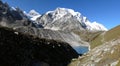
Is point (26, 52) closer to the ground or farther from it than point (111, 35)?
closer to the ground

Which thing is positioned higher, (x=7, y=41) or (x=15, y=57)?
(x=7, y=41)

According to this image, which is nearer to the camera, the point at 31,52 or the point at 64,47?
the point at 31,52

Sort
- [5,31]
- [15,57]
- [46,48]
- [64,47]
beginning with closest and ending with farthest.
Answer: [15,57] < [5,31] < [46,48] < [64,47]

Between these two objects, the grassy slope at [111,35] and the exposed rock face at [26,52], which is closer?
the exposed rock face at [26,52]

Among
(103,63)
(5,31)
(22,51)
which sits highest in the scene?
(5,31)

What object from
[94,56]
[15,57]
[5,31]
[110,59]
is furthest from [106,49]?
[5,31]

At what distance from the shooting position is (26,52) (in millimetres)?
55062

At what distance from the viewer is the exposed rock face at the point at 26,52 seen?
167 feet

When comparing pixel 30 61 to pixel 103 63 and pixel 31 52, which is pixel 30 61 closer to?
pixel 31 52

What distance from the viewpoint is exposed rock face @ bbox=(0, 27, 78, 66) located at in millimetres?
50750

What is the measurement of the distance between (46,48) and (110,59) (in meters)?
26.7

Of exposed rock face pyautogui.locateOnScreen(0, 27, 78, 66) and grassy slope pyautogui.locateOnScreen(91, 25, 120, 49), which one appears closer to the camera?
exposed rock face pyautogui.locateOnScreen(0, 27, 78, 66)

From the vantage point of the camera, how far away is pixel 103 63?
39000 millimetres

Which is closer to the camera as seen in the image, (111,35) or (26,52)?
(26,52)
